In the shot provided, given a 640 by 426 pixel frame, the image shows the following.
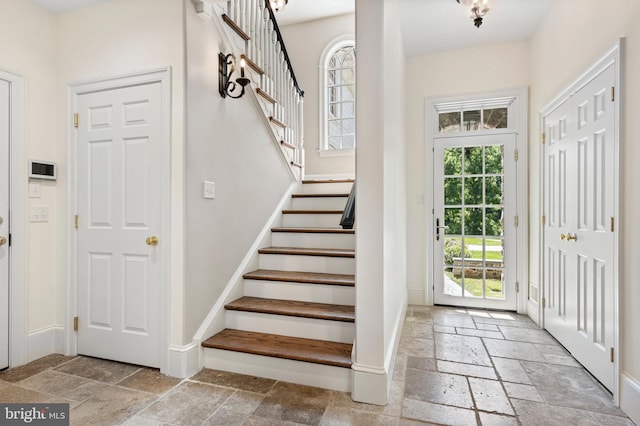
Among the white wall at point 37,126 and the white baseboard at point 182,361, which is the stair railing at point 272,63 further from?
the white baseboard at point 182,361

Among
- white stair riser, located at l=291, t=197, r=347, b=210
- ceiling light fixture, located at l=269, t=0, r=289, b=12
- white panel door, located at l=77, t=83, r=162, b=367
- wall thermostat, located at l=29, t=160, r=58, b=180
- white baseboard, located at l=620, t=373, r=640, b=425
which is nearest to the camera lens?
white baseboard, located at l=620, t=373, r=640, b=425

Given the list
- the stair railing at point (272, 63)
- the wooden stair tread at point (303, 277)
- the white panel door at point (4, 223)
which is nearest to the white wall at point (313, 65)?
the stair railing at point (272, 63)

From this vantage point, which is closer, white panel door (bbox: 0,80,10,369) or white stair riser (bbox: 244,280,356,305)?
white panel door (bbox: 0,80,10,369)

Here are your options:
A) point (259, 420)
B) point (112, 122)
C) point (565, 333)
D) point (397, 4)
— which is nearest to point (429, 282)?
point (565, 333)

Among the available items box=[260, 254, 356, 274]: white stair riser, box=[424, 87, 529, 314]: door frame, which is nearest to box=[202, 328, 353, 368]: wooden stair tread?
box=[260, 254, 356, 274]: white stair riser

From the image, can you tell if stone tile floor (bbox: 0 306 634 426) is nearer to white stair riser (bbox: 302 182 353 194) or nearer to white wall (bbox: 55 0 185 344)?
white wall (bbox: 55 0 185 344)

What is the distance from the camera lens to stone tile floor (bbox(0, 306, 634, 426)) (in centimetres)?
170

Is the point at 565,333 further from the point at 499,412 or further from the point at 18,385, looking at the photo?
the point at 18,385

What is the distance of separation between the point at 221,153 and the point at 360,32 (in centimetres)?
130

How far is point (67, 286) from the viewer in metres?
2.45

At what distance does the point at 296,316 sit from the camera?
7.39ft

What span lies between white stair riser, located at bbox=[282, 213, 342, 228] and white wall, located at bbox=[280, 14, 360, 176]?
4.32ft

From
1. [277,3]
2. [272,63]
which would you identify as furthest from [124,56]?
[277,3]

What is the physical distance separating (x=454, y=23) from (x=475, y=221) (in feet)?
6.81
